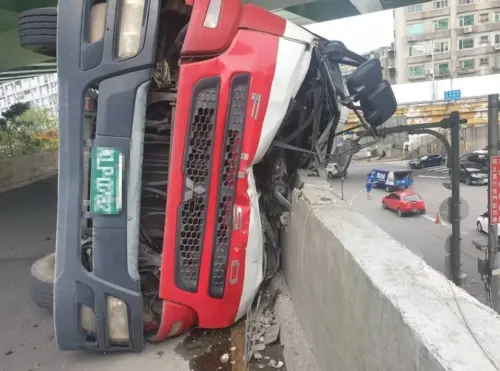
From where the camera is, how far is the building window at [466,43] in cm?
5325

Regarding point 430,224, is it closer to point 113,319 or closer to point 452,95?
point 113,319

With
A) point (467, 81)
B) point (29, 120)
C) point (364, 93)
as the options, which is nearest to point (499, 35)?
point (467, 81)

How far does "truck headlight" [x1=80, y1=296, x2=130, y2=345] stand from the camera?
8.96 ft

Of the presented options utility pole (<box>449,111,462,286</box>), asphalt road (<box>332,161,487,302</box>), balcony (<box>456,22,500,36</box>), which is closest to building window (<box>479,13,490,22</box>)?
balcony (<box>456,22,500,36</box>)

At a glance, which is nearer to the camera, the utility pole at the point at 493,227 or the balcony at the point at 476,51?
the utility pole at the point at 493,227

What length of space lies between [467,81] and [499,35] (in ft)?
Answer: 74.9

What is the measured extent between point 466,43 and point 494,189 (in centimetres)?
5553

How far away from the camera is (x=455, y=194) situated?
5793mm

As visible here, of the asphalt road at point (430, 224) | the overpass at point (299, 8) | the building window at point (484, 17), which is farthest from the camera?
the building window at point (484, 17)

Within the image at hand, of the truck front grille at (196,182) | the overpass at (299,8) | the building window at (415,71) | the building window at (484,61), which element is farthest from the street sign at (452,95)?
the truck front grille at (196,182)

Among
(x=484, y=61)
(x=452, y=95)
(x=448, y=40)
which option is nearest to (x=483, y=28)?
(x=448, y=40)

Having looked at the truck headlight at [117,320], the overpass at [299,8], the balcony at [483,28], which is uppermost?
the balcony at [483,28]

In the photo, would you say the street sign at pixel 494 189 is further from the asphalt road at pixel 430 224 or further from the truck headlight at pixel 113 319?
the truck headlight at pixel 113 319

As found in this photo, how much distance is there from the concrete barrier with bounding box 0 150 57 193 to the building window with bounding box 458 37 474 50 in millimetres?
51081
